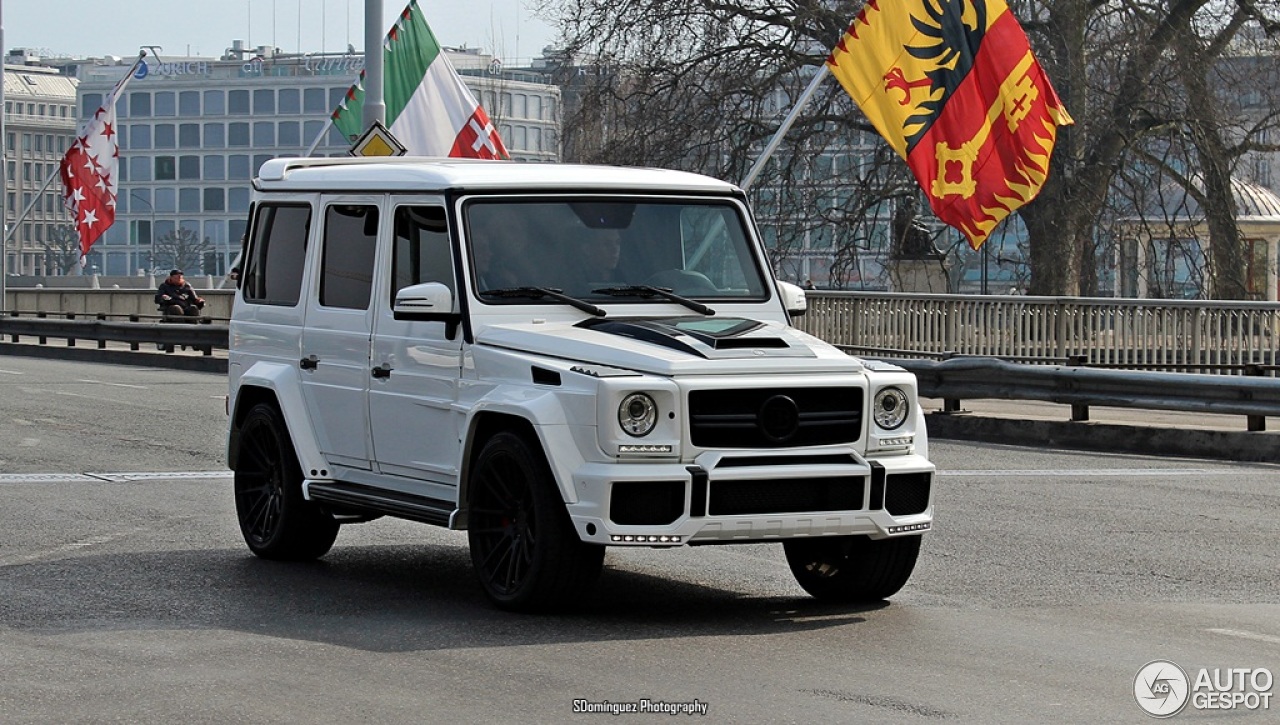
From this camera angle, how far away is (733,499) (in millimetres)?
8273

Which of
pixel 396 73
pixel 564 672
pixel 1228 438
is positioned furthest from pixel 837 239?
pixel 564 672

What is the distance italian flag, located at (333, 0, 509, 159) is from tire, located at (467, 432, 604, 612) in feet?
65.7

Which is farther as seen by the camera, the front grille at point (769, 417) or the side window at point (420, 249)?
the side window at point (420, 249)

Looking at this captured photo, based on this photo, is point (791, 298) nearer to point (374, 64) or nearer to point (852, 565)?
point (852, 565)

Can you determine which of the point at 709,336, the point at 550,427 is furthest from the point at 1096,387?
the point at 550,427

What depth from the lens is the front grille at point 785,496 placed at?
27.1 feet

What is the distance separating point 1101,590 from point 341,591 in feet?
11.1

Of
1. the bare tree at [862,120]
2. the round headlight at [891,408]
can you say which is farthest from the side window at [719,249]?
the bare tree at [862,120]

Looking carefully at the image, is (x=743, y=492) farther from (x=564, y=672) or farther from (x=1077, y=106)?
(x=1077, y=106)

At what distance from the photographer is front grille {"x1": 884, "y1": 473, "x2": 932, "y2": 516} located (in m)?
8.61

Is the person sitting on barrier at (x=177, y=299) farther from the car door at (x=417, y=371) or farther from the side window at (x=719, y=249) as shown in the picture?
the side window at (x=719, y=249)

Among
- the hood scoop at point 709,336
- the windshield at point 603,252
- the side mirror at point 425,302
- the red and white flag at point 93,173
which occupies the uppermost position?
the red and white flag at point 93,173

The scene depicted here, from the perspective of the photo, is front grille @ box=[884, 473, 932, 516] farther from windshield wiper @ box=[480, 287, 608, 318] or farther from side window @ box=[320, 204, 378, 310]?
side window @ box=[320, 204, 378, 310]

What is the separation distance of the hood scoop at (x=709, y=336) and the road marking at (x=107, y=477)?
22.2 ft
